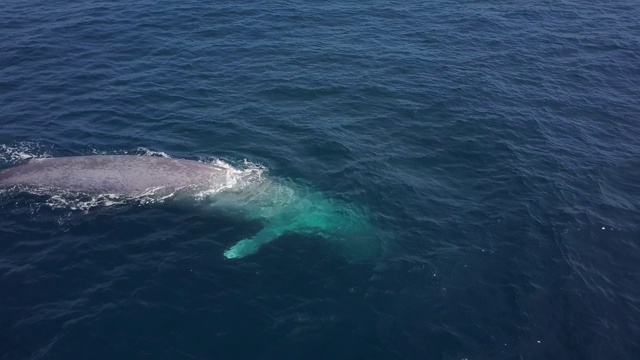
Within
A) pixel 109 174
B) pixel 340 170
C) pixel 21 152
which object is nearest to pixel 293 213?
pixel 340 170

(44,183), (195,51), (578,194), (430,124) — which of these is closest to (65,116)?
(44,183)

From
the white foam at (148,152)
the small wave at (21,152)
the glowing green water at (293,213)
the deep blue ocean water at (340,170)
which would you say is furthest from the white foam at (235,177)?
the small wave at (21,152)

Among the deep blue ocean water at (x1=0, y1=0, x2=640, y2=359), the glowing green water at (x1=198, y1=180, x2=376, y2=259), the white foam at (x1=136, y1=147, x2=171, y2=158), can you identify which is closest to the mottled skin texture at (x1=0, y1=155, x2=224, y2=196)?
the deep blue ocean water at (x1=0, y1=0, x2=640, y2=359)

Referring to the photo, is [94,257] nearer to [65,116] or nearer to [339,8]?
[65,116]

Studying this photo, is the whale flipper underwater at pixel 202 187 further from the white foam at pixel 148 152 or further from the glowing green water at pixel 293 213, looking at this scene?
the white foam at pixel 148 152

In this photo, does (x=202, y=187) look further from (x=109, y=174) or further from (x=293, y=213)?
(x=293, y=213)

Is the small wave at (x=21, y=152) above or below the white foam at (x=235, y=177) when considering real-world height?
above
